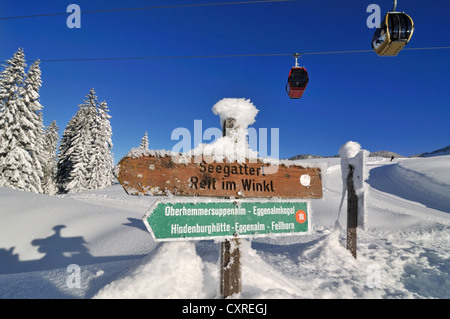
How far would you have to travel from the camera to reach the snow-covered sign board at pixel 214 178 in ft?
6.31

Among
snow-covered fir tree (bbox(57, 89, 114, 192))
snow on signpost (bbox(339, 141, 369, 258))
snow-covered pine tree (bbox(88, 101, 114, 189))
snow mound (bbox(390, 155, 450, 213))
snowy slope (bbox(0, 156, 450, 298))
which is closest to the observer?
snowy slope (bbox(0, 156, 450, 298))

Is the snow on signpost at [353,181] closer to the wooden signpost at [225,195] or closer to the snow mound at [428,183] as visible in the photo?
the wooden signpost at [225,195]

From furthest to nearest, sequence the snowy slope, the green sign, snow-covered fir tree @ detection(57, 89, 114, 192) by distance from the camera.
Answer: snow-covered fir tree @ detection(57, 89, 114, 192) < the snowy slope < the green sign

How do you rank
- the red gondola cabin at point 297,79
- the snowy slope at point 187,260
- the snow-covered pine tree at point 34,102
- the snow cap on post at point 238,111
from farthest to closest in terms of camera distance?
the snow-covered pine tree at point 34,102 → the red gondola cabin at point 297,79 → the snowy slope at point 187,260 → the snow cap on post at point 238,111

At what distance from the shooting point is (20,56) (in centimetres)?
1872

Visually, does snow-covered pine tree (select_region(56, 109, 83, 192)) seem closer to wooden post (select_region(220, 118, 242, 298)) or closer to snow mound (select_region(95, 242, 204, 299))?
snow mound (select_region(95, 242, 204, 299))

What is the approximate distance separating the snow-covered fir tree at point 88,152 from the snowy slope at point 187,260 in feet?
65.6

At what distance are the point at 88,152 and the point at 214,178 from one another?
99.1 feet

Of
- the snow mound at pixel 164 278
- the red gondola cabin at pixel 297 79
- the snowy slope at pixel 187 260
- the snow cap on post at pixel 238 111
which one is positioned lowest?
the snowy slope at pixel 187 260

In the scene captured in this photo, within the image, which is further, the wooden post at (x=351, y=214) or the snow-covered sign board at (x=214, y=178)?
the wooden post at (x=351, y=214)

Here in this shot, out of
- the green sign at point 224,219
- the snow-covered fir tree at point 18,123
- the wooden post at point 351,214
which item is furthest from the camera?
the snow-covered fir tree at point 18,123

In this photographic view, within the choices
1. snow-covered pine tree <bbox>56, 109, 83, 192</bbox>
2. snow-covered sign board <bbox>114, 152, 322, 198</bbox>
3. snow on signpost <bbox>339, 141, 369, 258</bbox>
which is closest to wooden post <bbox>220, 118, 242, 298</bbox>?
snow-covered sign board <bbox>114, 152, 322, 198</bbox>

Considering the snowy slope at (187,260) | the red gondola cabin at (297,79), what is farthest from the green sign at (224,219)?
the red gondola cabin at (297,79)

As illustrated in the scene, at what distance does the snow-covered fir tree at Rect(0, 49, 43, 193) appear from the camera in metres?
17.7
